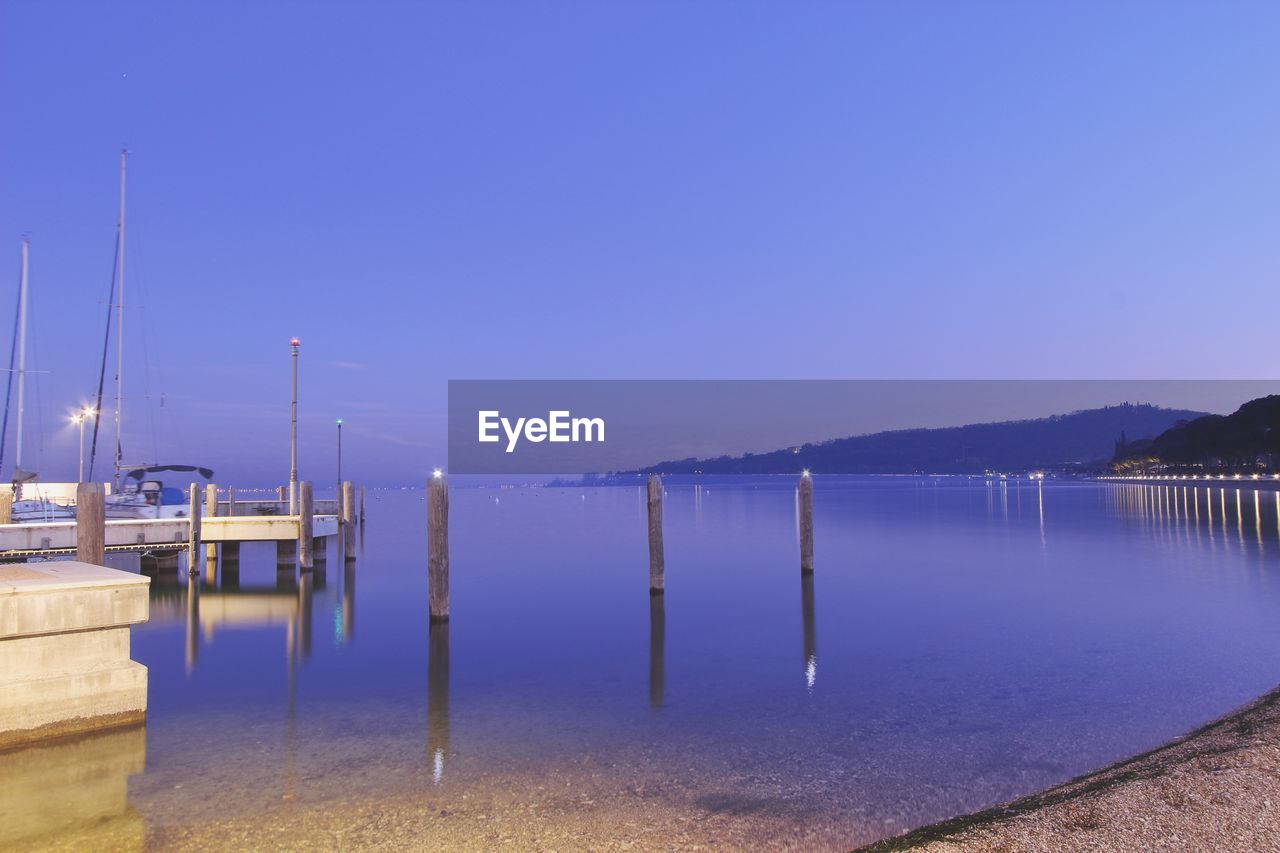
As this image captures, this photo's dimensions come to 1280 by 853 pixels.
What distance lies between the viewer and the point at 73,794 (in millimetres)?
8188

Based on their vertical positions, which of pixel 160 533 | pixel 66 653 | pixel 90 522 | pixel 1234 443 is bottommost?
pixel 66 653

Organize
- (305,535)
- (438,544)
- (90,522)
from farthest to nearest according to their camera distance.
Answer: (305,535) < (438,544) < (90,522)

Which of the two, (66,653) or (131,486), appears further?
(131,486)

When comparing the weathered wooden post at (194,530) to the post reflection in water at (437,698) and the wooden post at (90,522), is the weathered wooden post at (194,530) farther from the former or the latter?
the post reflection in water at (437,698)

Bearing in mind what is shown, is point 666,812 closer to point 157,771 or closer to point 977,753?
point 977,753

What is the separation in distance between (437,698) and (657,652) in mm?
4749

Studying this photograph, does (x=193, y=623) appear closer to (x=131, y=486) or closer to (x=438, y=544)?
(x=438, y=544)

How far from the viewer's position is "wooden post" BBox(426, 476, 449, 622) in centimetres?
1742

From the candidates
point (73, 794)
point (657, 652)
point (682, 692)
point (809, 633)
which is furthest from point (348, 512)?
point (73, 794)

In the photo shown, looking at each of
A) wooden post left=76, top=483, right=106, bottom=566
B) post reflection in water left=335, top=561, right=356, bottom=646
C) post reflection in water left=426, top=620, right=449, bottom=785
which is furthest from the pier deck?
post reflection in water left=426, top=620, right=449, bottom=785

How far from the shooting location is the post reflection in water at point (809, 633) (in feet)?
45.0

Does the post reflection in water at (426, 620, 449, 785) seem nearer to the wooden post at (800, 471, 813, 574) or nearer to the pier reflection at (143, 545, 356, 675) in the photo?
the pier reflection at (143, 545, 356, 675)

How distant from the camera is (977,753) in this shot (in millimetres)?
9328

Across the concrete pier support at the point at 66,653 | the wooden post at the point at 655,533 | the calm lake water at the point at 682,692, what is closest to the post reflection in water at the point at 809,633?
the calm lake water at the point at 682,692
